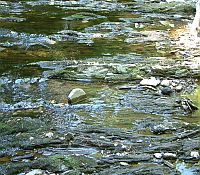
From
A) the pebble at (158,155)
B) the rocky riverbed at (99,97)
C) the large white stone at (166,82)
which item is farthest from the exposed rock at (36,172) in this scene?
the large white stone at (166,82)

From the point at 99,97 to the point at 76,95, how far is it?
14.1 inches

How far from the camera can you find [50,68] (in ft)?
27.3

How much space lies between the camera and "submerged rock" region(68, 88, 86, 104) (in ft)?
22.1

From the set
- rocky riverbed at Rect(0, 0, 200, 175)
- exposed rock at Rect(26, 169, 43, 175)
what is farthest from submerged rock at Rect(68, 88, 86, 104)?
exposed rock at Rect(26, 169, 43, 175)

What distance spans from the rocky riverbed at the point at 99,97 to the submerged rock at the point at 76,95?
0.19 ft

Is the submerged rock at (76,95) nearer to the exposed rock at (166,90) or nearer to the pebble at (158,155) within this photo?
the exposed rock at (166,90)

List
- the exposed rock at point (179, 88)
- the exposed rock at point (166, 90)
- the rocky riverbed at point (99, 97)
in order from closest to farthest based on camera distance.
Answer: the rocky riverbed at point (99, 97)
the exposed rock at point (166, 90)
the exposed rock at point (179, 88)

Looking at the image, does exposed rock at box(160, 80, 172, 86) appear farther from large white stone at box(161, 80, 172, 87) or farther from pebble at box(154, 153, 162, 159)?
pebble at box(154, 153, 162, 159)

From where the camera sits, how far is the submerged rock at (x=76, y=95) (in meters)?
6.72

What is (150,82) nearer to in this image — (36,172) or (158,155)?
(158,155)

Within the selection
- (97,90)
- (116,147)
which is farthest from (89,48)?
(116,147)

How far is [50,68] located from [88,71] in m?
0.69

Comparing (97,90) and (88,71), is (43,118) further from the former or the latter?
(88,71)

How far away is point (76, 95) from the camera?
6.84m
